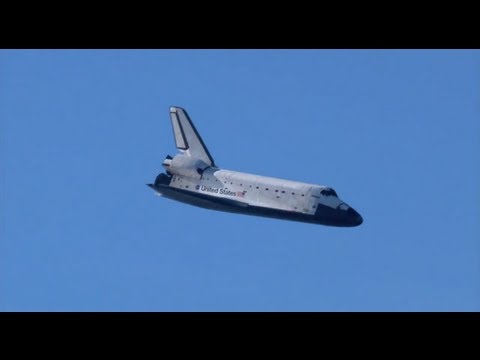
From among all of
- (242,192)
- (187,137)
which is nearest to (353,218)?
(242,192)

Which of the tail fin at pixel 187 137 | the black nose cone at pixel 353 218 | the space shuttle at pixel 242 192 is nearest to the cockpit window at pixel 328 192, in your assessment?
the space shuttle at pixel 242 192

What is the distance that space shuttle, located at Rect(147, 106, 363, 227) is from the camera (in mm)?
30016

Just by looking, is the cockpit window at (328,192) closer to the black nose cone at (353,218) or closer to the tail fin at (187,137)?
the black nose cone at (353,218)

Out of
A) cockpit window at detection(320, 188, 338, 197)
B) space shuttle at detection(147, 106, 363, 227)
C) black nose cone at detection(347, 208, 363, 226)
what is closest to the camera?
black nose cone at detection(347, 208, 363, 226)

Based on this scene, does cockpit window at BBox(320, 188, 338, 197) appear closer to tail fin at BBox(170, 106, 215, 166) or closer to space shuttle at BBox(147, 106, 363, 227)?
space shuttle at BBox(147, 106, 363, 227)

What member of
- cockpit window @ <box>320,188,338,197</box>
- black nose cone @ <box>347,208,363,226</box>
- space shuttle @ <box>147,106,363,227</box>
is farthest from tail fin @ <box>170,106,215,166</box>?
black nose cone @ <box>347,208,363,226</box>

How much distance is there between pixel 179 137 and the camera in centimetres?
3556

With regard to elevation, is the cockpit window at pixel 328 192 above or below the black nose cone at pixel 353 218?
above

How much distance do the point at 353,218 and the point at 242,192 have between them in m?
3.92

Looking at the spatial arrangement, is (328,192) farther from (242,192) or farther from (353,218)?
(242,192)

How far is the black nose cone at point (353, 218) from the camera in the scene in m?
29.8

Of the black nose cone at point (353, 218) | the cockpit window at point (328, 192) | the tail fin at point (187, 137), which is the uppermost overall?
the tail fin at point (187, 137)

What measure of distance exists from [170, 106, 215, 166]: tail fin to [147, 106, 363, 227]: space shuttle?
36 mm
